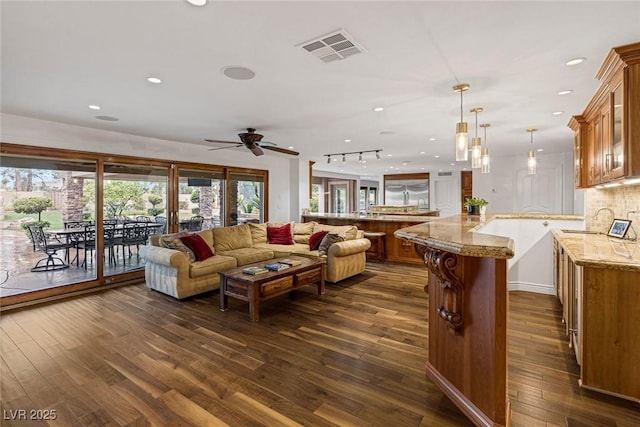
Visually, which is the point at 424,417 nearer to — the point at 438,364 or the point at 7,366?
the point at 438,364

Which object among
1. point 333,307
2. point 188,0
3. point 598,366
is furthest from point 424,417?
point 188,0

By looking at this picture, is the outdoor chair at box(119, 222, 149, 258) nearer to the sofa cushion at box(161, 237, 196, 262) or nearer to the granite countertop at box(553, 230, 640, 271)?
the sofa cushion at box(161, 237, 196, 262)

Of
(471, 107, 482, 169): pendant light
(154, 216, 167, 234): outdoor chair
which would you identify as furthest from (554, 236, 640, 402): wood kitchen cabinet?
(154, 216, 167, 234): outdoor chair

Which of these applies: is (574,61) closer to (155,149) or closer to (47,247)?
(155,149)

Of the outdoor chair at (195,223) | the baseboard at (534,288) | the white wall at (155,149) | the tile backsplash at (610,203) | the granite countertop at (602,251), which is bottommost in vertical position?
the baseboard at (534,288)

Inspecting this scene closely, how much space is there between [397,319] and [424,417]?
5.23ft

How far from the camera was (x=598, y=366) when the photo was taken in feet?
6.98

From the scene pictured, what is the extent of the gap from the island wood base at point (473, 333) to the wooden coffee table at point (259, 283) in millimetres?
2098

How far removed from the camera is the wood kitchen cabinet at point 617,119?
2240 millimetres

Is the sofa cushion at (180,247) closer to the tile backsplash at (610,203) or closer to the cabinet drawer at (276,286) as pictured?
the cabinet drawer at (276,286)

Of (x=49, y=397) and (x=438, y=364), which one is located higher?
(x=438, y=364)

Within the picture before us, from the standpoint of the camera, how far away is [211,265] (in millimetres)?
4504

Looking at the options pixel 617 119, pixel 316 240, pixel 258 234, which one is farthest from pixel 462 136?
pixel 258 234

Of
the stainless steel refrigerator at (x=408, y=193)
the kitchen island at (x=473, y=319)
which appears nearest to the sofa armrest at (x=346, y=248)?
the kitchen island at (x=473, y=319)
